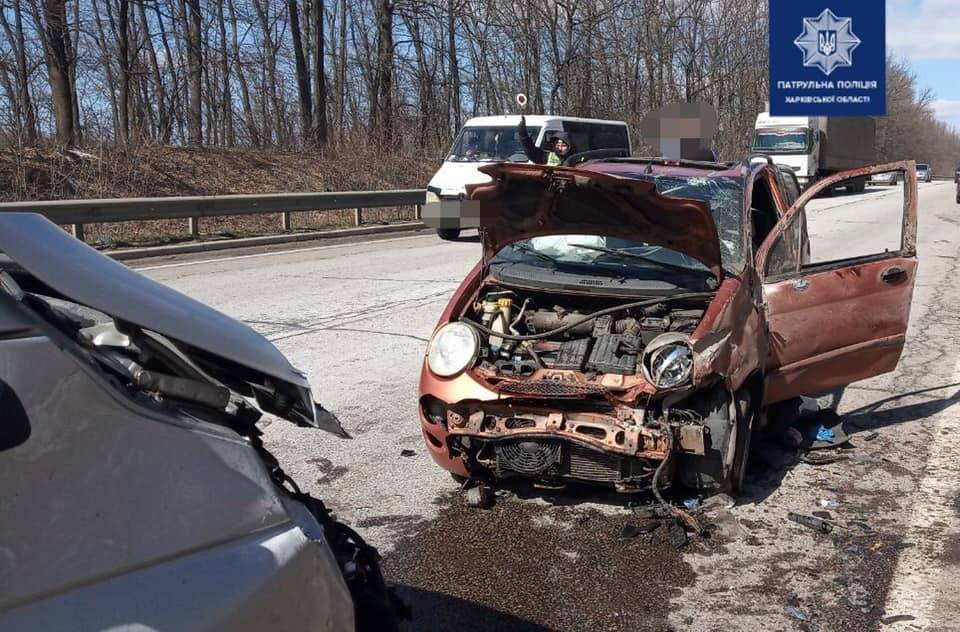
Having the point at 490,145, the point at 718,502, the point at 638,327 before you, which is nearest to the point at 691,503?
the point at 718,502

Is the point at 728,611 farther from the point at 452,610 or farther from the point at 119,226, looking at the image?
the point at 119,226

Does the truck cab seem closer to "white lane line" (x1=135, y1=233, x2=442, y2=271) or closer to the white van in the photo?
the white van

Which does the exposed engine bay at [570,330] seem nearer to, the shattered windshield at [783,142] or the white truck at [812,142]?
the white truck at [812,142]

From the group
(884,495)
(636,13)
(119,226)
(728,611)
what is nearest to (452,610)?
(728,611)

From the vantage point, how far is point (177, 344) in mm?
1994

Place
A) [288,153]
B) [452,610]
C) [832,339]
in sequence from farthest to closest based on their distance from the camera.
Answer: [288,153], [832,339], [452,610]

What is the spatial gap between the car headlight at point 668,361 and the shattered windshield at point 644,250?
0.83 m

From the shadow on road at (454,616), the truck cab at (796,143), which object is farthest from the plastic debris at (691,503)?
the truck cab at (796,143)

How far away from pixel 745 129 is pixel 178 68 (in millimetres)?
34386

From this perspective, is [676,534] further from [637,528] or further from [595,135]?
[595,135]

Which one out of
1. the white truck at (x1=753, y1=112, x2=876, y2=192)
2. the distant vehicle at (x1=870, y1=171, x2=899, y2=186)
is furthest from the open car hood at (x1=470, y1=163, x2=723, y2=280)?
the white truck at (x1=753, y1=112, x2=876, y2=192)

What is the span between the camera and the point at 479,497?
4543 millimetres

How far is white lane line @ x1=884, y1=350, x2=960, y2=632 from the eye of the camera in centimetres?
352

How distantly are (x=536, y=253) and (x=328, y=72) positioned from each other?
3274 centimetres
